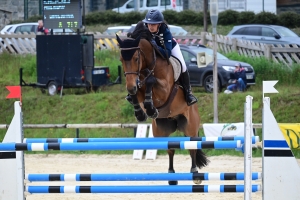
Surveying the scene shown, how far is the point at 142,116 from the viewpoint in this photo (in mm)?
7121

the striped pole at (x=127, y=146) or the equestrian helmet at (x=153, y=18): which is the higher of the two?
the equestrian helmet at (x=153, y=18)

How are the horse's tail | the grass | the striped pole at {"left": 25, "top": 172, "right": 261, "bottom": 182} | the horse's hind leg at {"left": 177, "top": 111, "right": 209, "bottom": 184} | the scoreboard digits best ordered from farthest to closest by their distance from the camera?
the scoreboard digits < the grass < the horse's tail < the horse's hind leg at {"left": 177, "top": 111, "right": 209, "bottom": 184} < the striped pole at {"left": 25, "top": 172, "right": 261, "bottom": 182}

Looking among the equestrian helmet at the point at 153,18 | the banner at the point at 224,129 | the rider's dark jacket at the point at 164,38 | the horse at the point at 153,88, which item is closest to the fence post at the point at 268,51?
the banner at the point at 224,129

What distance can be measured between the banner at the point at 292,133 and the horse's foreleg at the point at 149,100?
17.7 ft

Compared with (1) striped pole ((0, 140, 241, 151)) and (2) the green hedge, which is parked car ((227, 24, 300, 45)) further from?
(1) striped pole ((0, 140, 241, 151))

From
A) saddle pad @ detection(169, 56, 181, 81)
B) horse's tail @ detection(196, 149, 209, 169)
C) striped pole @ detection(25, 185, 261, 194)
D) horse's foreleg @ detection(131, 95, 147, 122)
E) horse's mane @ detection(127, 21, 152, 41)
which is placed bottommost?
horse's tail @ detection(196, 149, 209, 169)

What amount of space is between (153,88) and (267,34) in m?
15.1

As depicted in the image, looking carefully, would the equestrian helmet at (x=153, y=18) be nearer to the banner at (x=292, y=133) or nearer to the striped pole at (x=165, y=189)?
the striped pole at (x=165, y=189)

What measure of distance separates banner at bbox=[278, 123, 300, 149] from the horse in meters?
4.23

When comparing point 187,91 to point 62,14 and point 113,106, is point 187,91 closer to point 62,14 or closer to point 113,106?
A: point 113,106

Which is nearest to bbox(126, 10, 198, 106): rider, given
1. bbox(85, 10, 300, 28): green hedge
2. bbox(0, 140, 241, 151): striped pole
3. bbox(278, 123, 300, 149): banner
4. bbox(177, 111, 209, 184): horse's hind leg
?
bbox(177, 111, 209, 184): horse's hind leg

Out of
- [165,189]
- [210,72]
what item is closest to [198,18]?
[210,72]

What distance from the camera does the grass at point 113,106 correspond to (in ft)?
48.5

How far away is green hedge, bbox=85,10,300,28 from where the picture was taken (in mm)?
28203
